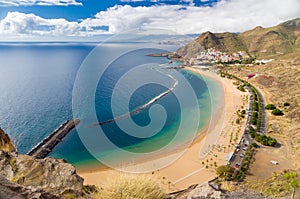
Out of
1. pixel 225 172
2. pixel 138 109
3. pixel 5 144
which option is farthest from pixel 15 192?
pixel 138 109

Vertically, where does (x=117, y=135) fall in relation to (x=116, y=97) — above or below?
below

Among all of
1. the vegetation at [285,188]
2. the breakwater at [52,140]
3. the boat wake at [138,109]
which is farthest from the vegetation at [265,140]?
the breakwater at [52,140]

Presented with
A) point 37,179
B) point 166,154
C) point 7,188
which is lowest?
point 166,154

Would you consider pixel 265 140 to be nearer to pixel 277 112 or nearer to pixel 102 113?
pixel 277 112

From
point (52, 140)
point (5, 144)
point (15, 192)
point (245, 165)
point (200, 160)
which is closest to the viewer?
point (15, 192)

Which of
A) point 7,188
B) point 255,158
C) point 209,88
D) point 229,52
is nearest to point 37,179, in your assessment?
point 7,188

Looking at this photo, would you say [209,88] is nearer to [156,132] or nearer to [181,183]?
[156,132]
